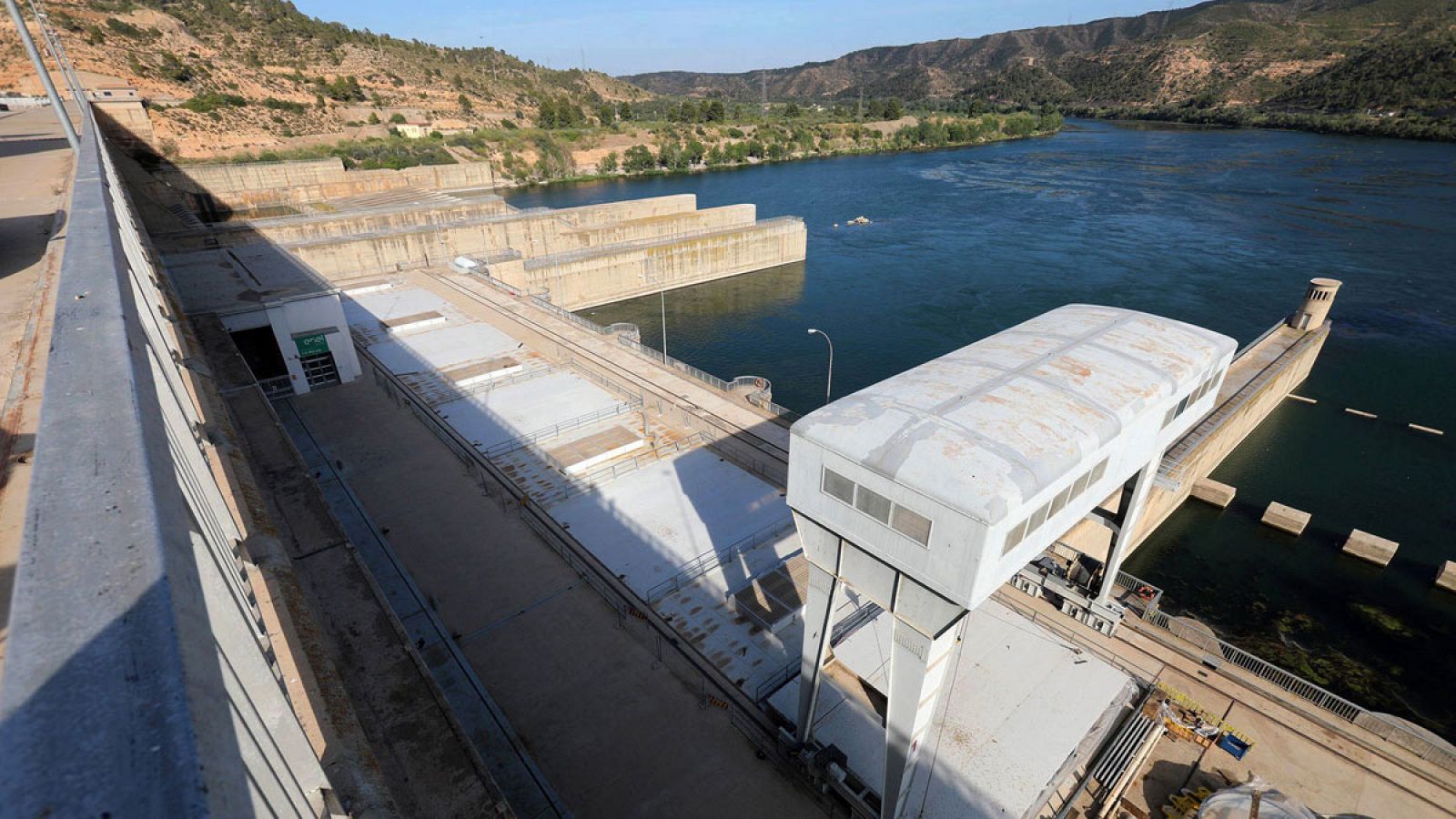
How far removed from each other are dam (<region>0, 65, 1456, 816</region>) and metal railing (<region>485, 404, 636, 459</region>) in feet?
0.53

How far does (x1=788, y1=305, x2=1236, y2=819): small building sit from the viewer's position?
11.5 meters

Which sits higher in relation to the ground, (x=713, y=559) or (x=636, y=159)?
(x=636, y=159)

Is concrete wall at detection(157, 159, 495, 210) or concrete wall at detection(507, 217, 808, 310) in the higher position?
concrete wall at detection(157, 159, 495, 210)

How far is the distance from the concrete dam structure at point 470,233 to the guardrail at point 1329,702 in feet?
163

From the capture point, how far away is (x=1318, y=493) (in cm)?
3525

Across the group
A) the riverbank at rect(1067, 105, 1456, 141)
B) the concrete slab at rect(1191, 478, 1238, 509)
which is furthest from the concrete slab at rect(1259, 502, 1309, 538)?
the riverbank at rect(1067, 105, 1456, 141)

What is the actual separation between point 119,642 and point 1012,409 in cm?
1328

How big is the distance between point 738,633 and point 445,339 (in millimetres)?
28928

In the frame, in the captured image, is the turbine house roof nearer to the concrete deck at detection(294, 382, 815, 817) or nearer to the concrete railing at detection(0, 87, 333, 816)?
the concrete deck at detection(294, 382, 815, 817)

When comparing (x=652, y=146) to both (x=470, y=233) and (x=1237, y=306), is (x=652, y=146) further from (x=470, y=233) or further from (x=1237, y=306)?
(x=1237, y=306)

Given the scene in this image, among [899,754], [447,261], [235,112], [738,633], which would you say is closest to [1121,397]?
[899,754]

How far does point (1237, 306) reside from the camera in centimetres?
5366

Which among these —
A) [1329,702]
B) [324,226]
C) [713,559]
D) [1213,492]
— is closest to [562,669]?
[713,559]

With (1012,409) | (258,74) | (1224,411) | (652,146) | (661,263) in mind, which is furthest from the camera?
(652,146)
